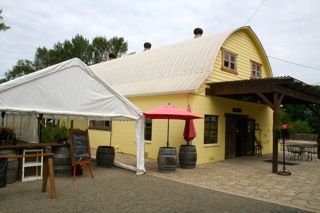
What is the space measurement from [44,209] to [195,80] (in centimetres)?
830

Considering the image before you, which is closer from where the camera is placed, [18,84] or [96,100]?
[18,84]

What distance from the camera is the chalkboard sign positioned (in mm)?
8312

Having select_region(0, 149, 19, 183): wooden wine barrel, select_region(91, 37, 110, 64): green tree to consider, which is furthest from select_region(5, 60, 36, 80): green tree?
select_region(0, 149, 19, 183): wooden wine barrel

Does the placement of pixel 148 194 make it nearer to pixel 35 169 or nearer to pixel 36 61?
pixel 35 169

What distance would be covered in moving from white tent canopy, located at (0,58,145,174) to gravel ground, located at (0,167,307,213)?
6.17 ft

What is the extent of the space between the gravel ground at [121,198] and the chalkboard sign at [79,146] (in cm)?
60

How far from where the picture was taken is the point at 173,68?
14.2m

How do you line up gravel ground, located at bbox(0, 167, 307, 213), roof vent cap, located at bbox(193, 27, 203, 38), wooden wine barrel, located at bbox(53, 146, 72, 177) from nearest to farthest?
gravel ground, located at bbox(0, 167, 307, 213)
wooden wine barrel, located at bbox(53, 146, 72, 177)
roof vent cap, located at bbox(193, 27, 203, 38)

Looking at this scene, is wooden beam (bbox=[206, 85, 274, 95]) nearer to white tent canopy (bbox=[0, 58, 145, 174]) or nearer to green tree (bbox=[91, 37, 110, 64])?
white tent canopy (bbox=[0, 58, 145, 174])

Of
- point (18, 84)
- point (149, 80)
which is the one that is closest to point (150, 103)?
point (149, 80)

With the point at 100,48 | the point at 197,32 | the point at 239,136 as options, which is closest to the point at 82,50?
the point at 100,48

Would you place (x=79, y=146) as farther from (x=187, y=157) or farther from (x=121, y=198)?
(x=187, y=157)

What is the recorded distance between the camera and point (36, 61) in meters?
41.3

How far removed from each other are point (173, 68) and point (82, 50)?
90.7 feet
